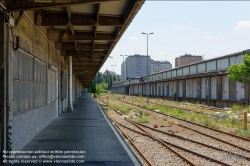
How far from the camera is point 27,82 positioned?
9094 mm

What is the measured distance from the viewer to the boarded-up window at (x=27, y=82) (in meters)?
7.73

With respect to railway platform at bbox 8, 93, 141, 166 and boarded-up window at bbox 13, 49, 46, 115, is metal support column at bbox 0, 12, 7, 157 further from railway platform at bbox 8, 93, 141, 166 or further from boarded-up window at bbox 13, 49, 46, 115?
railway platform at bbox 8, 93, 141, 166

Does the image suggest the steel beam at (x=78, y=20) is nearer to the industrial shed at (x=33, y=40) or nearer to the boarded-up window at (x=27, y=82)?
the industrial shed at (x=33, y=40)

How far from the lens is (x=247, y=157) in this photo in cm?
891

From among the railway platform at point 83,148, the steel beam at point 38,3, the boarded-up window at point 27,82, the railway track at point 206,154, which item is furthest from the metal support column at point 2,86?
the railway track at point 206,154

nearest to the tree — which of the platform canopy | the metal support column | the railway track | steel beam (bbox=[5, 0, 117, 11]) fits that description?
the platform canopy

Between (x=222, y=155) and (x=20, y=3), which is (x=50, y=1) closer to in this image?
(x=20, y=3)

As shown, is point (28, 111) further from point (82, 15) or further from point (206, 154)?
point (206, 154)

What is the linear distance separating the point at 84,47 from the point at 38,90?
7910 millimetres

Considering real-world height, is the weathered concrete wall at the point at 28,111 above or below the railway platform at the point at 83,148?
above

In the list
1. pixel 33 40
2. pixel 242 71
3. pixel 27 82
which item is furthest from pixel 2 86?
pixel 242 71

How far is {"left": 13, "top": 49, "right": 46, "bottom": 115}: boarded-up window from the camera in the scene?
25.4ft

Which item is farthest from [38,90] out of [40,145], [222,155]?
[222,155]

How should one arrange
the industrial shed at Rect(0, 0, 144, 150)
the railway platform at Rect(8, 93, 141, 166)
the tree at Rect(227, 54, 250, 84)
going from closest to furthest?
the industrial shed at Rect(0, 0, 144, 150) → the railway platform at Rect(8, 93, 141, 166) → the tree at Rect(227, 54, 250, 84)
